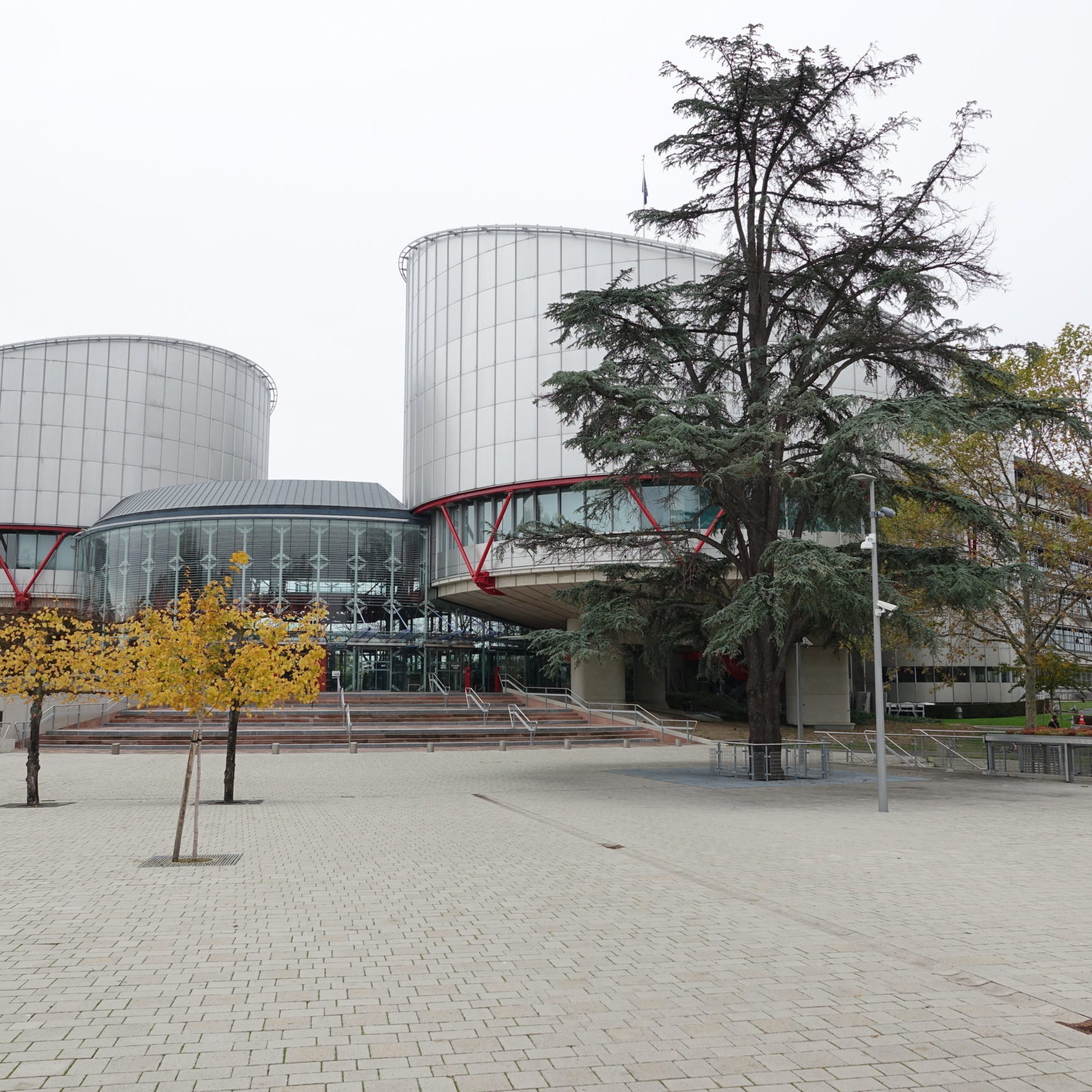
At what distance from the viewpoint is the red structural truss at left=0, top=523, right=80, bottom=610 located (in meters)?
66.1

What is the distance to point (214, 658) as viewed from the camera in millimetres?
13008

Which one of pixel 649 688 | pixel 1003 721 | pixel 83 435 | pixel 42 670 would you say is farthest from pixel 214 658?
pixel 83 435

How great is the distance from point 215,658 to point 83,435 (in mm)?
65467

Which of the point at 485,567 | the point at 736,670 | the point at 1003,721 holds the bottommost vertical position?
the point at 1003,721

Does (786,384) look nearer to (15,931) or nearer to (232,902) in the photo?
(232,902)

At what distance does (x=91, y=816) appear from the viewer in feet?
53.5

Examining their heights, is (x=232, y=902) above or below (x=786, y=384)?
below

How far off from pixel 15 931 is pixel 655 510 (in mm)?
36113

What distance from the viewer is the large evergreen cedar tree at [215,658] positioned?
498 inches

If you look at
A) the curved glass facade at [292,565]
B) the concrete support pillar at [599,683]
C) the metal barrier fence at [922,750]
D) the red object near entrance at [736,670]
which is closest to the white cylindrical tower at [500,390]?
the curved glass facade at [292,565]

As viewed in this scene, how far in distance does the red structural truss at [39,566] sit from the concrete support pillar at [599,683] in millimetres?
39988

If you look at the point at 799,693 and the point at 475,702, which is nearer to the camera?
the point at 799,693

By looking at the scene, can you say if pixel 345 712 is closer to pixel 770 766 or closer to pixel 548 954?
pixel 770 766

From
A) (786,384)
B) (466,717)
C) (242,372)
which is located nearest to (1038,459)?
(786,384)
